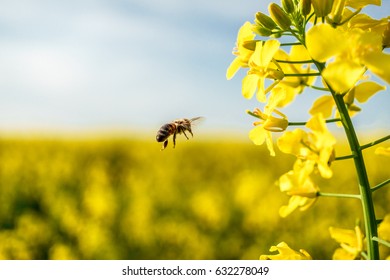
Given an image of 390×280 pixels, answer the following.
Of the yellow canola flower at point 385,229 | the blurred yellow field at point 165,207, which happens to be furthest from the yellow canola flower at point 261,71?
the blurred yellow field at point 165,207

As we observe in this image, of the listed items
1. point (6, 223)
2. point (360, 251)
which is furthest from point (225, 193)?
point (360, 251)

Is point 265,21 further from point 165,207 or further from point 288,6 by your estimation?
point 165,207

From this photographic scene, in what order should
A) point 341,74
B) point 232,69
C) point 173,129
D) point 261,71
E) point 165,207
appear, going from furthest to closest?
point 165,207 → point 173,129 → point 232,69 → point 261,71 → point 341,74

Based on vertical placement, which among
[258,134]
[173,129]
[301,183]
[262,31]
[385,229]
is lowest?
[385,229]

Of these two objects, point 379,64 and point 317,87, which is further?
point 317,87

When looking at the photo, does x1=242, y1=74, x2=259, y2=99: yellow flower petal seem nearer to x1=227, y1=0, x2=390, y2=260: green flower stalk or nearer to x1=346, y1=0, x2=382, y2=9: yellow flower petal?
x1=227, y1=0, x2=390, y2=260: green flower stalk

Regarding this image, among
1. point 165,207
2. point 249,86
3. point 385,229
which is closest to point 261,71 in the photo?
point 249,86

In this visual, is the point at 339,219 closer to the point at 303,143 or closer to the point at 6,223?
the point at 6,223
